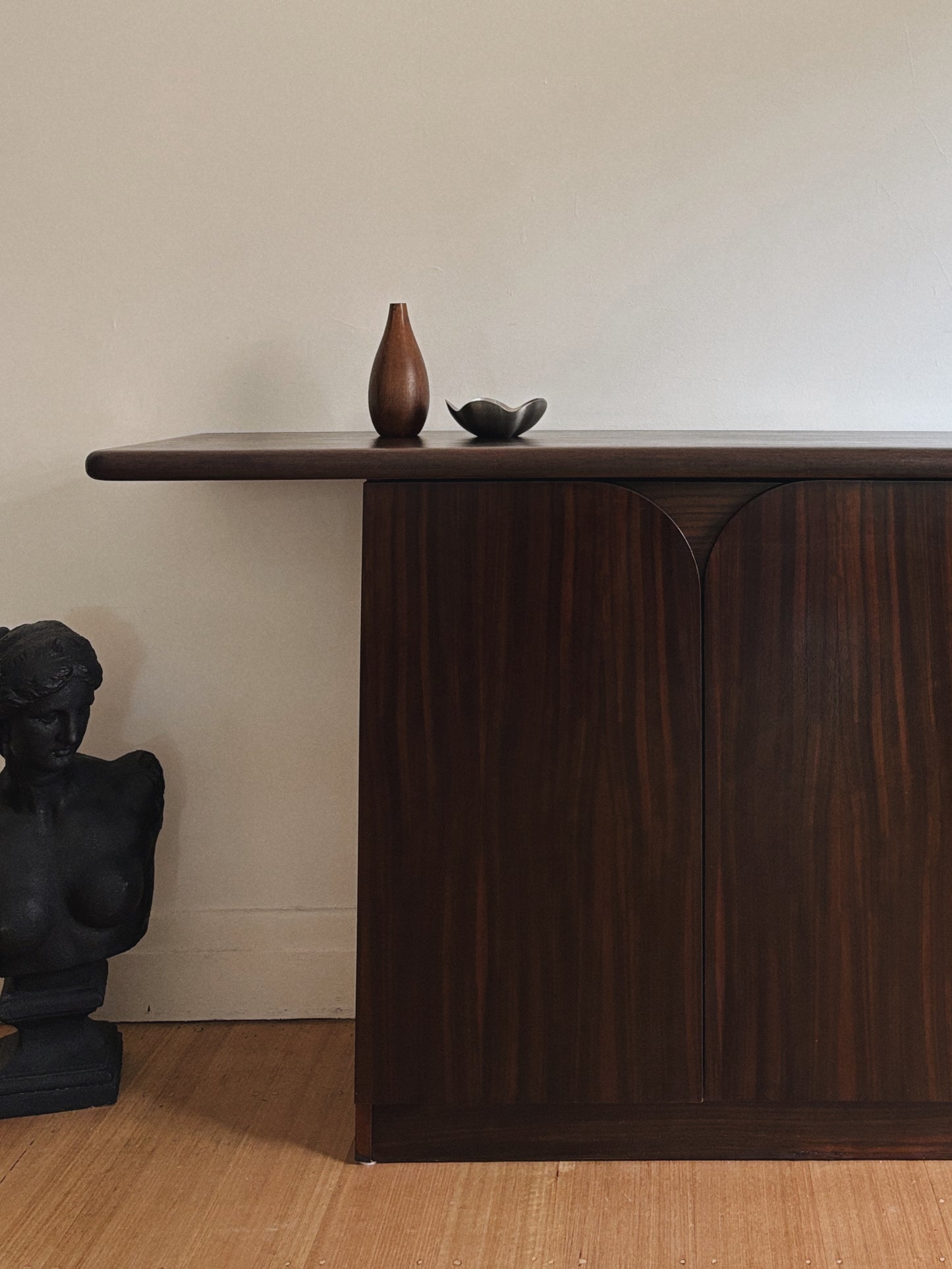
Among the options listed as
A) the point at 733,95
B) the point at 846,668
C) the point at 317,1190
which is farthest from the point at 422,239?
the point at 317,1190

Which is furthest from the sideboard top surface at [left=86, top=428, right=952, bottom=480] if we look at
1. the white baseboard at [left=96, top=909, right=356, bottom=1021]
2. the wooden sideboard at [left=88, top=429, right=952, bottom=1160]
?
the white baseboard at [left=96, top=909, right=356, bottom=1021]

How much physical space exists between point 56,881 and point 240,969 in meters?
0.44

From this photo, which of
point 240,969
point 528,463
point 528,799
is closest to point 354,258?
point 528,463

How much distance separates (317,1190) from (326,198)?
152 cm

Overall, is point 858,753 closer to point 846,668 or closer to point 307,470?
point 846,668

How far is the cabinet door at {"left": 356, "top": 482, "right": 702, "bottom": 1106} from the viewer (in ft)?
5.15

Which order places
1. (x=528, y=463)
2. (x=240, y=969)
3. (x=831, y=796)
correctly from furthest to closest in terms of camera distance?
(x=240, y=969) < (x=831, y=796) < (x=528, y=463)

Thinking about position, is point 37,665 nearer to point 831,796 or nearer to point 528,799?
point 528,799

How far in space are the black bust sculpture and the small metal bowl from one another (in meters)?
0.68

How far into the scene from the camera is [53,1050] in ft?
5.93

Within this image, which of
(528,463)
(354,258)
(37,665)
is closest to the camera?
(528,463)

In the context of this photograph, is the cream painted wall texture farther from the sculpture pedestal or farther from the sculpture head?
the sculpture pedestal

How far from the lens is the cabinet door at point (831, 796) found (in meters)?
1.56

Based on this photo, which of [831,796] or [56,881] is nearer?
[831,796]
